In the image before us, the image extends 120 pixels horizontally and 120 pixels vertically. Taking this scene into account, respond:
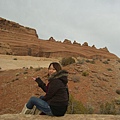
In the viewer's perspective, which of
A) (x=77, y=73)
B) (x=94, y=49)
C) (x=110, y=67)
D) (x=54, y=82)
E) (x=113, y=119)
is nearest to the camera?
(x=54, y=82)

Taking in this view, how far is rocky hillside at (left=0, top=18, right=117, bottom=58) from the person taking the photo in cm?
5697

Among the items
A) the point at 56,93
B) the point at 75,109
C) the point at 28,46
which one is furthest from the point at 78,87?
the point at 28,46

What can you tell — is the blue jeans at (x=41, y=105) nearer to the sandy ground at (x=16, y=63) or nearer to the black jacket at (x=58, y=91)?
the black jacket at (x=58, y=91)

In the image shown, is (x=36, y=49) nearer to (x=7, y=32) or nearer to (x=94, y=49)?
(x=7, y=32)

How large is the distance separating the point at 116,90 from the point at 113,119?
26.6 ft

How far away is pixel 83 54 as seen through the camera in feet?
219

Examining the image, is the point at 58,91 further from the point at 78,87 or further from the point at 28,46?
the point at 28,46

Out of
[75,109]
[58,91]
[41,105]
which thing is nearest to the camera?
[58,91]

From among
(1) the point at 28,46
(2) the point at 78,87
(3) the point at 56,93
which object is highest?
(1) the point at 28,46

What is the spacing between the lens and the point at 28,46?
60.0 m

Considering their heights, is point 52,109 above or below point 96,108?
above

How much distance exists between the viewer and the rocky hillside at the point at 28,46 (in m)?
57.0

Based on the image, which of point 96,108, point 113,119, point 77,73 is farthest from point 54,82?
point 77,73

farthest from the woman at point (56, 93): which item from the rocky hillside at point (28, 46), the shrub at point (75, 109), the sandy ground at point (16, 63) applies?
the rocky hillside at point (28, 46)
